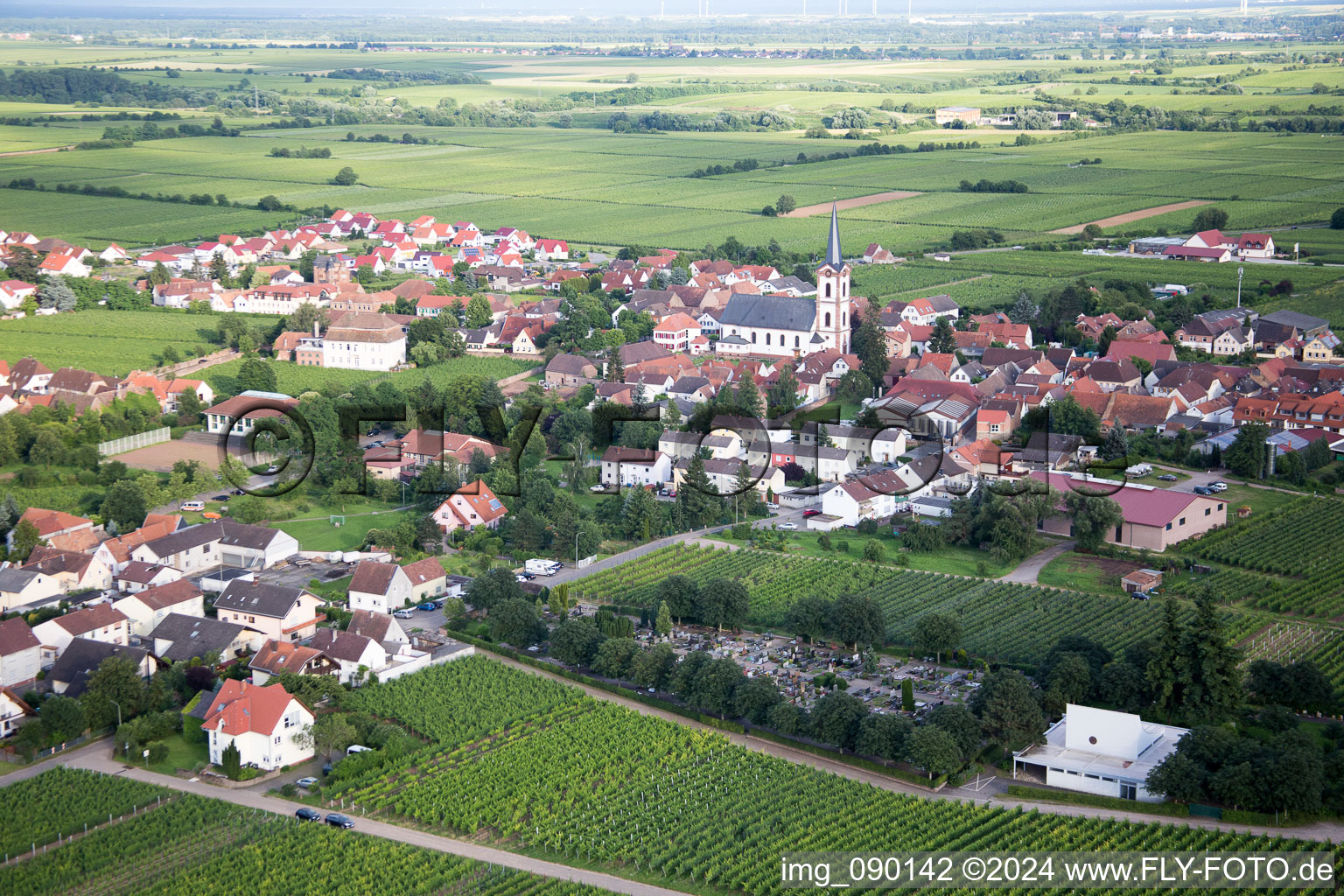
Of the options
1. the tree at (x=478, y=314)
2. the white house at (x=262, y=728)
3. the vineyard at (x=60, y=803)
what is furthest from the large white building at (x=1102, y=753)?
the tree at (x=478, y=314)

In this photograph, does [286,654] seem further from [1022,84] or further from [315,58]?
[315,58]

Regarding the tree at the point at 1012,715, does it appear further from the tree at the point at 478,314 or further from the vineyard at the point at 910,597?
the tree at the point at 478,314

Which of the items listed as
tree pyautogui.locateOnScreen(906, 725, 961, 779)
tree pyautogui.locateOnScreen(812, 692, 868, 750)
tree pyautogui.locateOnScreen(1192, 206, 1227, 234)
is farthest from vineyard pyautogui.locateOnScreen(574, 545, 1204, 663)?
tree pyautogui.locateOnScreen(1192, 206, 1227, 234)

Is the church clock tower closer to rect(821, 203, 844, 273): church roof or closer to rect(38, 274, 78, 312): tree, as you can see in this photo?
rect(821, 203, 844, 273): church roof

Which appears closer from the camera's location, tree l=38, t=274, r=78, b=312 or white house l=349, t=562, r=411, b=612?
white house l=349, t=562, r=411, b=612

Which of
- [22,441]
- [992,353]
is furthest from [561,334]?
[22,441]
